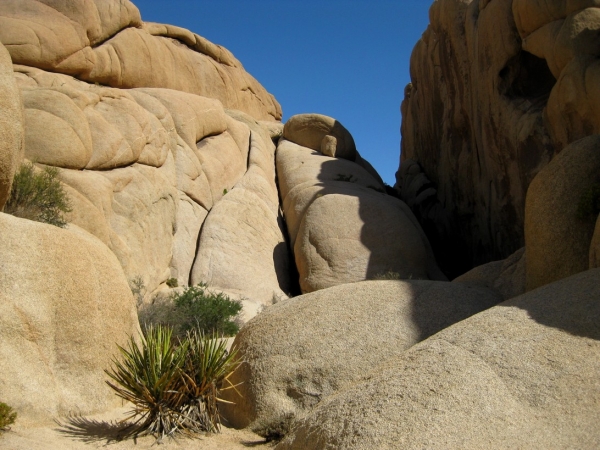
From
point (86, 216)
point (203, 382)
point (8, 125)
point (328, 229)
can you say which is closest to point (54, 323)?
point (203, 382)

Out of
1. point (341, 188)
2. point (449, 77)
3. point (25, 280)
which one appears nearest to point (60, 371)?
point (25, 280)

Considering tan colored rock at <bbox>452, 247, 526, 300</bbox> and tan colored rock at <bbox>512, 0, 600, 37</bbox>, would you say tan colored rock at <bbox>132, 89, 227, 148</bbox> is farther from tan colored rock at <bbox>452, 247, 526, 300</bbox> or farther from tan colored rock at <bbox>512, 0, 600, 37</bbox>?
tan colored rock at <bbox>452, 247, 526, 300</bbox>

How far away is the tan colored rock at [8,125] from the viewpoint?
8.32 m

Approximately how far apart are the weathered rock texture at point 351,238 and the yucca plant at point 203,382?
10370 mm

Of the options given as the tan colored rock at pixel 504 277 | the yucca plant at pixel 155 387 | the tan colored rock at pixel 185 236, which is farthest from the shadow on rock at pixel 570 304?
the tan colored rock at pixel 185 236

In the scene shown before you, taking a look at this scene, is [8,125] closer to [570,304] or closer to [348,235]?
[570,304]

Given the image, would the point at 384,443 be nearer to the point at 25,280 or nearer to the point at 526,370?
the point at 526,370

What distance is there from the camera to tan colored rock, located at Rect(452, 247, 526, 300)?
9.75m

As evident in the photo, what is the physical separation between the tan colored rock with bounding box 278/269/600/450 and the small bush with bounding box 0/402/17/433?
107 inches

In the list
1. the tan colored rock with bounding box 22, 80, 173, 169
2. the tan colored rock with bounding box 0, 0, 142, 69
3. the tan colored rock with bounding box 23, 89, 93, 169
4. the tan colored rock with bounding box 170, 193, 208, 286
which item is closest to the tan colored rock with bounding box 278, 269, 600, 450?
the tan colored rock with bounding box 23, 89, 93, 169

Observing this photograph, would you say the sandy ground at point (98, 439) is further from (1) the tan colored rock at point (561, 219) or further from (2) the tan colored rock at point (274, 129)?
(2) the tan colored rock at point (274, 129)

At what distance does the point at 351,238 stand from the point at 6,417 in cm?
1360

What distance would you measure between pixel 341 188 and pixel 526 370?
16.6 m

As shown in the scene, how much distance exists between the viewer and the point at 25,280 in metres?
7.59
